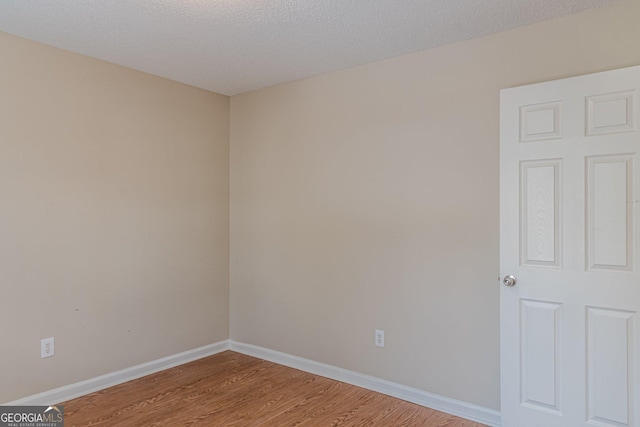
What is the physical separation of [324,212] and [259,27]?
149 cm

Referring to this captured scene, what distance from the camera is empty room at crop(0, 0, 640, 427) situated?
A: 7.36 feet

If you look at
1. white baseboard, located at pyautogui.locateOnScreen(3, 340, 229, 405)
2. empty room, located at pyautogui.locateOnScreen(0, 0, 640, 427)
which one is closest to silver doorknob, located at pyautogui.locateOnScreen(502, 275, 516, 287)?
empty room, located at pyautogui.locateOnScreen(0, 0, 640, 427)

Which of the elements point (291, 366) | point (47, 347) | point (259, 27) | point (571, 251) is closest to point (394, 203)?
point (571, 251)

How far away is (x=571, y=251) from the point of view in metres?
2.26

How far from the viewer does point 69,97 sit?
2.91 m

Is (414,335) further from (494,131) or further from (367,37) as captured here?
(367,37)

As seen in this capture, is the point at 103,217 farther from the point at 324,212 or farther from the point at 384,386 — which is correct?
the point at 384,386

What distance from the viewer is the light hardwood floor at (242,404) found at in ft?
8.56

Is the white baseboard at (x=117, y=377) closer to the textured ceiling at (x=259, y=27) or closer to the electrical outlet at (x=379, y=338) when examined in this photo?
the electrical outlet at (x=379, y=338)

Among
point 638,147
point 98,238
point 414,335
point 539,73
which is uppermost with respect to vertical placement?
point 539,73

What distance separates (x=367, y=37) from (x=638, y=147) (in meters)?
1.64

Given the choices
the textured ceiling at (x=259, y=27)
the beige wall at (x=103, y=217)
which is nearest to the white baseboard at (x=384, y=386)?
the beige wall at (x=103, y=217)

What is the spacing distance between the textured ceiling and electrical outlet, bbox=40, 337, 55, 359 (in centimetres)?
201

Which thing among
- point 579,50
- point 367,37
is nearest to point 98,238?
point 367,37
